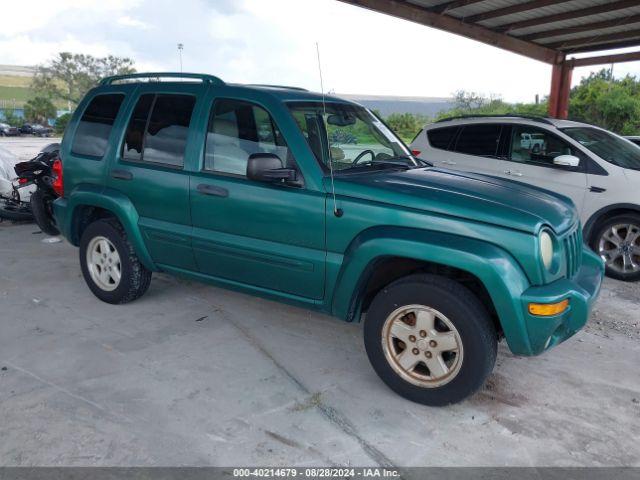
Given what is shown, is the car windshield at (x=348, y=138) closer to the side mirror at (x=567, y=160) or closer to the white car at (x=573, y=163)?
the side mirror at (x=567, y=160)

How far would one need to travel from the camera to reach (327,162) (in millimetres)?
3557

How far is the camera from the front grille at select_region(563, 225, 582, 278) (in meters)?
3.26

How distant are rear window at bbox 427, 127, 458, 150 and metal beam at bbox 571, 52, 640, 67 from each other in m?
7.66

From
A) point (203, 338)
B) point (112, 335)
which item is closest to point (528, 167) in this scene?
point (203, 338)

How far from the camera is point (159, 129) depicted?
4227 mm

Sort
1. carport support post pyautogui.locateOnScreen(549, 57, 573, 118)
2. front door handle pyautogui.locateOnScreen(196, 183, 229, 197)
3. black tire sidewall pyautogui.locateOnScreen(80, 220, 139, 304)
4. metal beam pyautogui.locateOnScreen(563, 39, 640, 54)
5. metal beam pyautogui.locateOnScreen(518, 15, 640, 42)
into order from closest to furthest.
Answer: front door handle pyautogui.locateOnScreen(196, 183, 229, 197) → black tire sidewall pyautogui.locateOnScreen(80, 220, 139, 304) → metal beam pyautogui.locateOnScreen(518, 15, 640, 42) → metal beam pyautogui.locateOnScreen(563, 39, 640, 54) → carport support post pyautogui.locateOnScreen(549, 57, 573, 118)

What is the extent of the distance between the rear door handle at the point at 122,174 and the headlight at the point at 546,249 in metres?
3.00

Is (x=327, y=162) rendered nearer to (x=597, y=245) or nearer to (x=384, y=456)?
(x=384, y=456)

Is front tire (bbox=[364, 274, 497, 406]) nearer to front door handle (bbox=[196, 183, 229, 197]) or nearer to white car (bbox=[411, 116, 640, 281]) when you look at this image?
front door handle (bbox=[196, 183, 229, 197])

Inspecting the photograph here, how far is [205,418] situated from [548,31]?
37.5 ft

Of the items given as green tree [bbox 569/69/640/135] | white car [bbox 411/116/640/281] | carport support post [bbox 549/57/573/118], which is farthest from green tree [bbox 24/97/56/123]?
white car [bbox 411/116/640/281]

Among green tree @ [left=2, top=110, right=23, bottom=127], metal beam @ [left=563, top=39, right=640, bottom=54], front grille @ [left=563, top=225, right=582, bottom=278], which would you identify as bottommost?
front grille @ [left=563, top=225, right=582, bottom=278]

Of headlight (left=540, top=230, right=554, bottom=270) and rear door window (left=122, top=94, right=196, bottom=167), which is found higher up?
rear door window (left=122, top=94, right=196, bottom=167)

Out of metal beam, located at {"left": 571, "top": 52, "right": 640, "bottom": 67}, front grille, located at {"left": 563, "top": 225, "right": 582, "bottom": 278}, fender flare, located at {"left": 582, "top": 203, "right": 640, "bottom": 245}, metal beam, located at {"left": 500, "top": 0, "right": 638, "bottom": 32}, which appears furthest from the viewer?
metal beam, located at {"left": 571, "top": 52, "right": 640, "bottom": 67}
